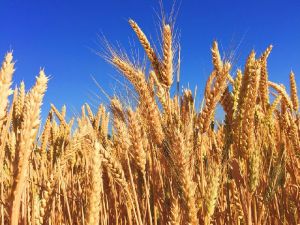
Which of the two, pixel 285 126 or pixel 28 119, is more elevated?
pixel 285 126

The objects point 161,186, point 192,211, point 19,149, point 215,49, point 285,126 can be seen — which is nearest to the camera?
point 19,149

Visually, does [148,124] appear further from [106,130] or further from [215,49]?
[106,130]

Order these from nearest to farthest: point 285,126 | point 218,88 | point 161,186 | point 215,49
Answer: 1. point 218,88
2. point 161,186
3. point 215,49
4. point 285,126

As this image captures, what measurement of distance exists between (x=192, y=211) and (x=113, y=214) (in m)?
1.11

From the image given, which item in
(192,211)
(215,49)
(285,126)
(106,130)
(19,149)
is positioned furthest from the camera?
(106,130)

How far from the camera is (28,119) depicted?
757 millimetres

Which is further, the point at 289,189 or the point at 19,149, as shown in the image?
the point at 289,189

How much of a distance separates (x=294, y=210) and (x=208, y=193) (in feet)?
2.99

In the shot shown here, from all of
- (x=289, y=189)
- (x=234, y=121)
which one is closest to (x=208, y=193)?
(x=234, y=121)

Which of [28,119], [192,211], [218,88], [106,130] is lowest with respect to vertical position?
[192,211]

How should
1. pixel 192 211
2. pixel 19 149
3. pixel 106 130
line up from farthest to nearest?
pixel 106 130, pixel 192 211, pixel 19 149

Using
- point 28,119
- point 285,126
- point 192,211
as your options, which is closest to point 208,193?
point 192,211

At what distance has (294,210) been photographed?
6.89 feet

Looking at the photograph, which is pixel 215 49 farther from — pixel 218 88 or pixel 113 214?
pixel 113 214
